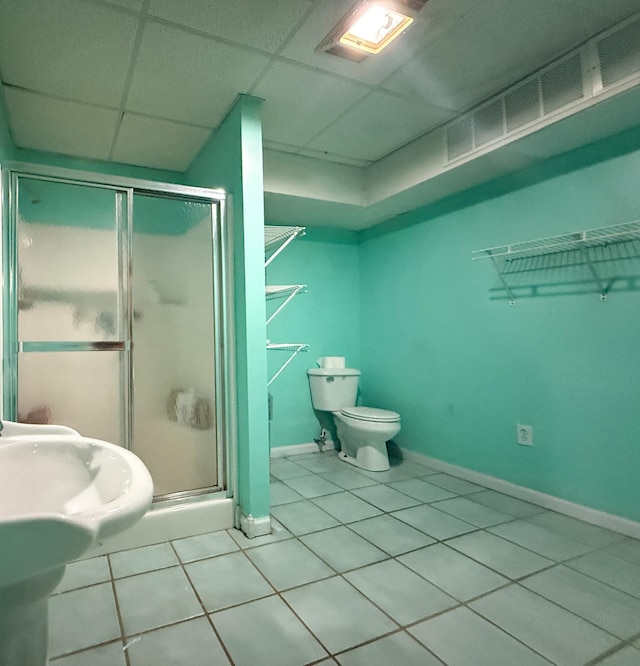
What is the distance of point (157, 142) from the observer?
2559mm

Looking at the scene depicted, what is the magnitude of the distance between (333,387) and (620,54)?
2.45 metres

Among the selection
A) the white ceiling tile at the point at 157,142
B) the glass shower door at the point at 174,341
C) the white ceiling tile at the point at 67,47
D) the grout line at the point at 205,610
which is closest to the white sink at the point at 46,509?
the grout line at the point at 205,610

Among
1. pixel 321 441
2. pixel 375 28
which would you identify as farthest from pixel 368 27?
pixel 321 441

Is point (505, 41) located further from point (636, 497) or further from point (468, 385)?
point (636, 497)

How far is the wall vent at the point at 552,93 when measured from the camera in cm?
169

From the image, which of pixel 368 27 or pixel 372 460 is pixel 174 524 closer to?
pixel 372 460

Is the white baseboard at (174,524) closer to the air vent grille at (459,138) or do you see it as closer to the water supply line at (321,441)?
the water supply line at (321,441)

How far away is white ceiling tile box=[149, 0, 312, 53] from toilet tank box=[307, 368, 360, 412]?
217 centimetres

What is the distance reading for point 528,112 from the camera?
204cm

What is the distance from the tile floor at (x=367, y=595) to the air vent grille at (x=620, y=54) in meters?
1.94

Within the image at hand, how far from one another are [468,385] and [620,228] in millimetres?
1198

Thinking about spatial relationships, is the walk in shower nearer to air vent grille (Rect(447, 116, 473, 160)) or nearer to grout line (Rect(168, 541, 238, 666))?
grout line (Rect(168, 541, 238, 666))

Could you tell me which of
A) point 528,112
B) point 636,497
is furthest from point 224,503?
point 528,112

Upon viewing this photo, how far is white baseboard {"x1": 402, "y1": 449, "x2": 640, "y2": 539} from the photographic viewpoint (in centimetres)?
200
